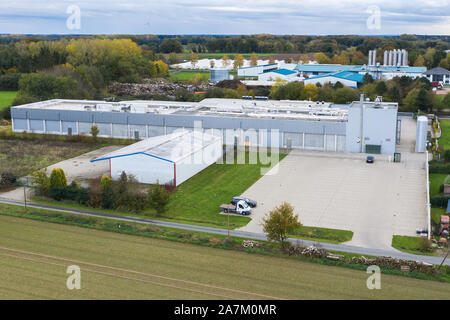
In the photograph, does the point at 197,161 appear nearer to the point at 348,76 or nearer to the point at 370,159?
the point at 370,159

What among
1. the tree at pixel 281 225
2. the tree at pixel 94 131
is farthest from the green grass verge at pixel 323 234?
the tree at pixel 94 131

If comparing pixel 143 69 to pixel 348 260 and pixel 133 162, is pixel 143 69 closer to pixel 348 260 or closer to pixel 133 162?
pixel 133 162

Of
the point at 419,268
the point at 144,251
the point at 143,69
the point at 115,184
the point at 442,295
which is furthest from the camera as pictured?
the point at 143,69

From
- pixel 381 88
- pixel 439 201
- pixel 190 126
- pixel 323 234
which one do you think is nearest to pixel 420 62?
pixel 381 88

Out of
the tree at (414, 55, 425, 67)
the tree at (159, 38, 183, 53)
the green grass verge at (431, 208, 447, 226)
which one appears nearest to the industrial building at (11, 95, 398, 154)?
the green grass verge at (431, 208, 447, 226)

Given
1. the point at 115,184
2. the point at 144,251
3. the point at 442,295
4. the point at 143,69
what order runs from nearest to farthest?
1. the point at 442,295
2. the point at 144,251
3. the point at 115,184
4. the point at 143,69

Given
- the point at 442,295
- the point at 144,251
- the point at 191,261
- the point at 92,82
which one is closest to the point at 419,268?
the point at 442,295

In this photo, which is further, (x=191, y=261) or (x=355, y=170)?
(x=355, y=170)
